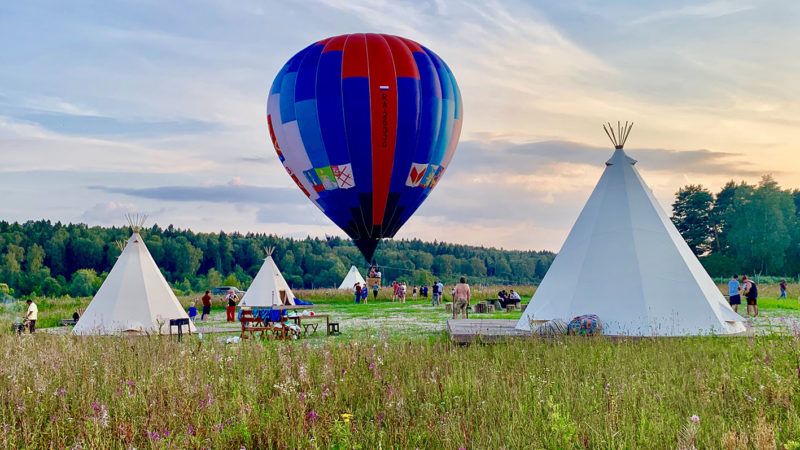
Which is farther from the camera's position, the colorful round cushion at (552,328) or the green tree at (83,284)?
the green tree at (83,284)

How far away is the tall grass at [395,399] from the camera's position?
5969mm

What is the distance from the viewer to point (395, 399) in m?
7.31

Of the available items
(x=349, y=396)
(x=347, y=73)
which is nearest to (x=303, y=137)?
(x=347, y=73)

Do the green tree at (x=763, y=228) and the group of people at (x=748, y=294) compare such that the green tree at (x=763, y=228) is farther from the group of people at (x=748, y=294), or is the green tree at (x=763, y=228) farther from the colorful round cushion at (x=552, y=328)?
the colorful round cushion at (x=552, y=328)

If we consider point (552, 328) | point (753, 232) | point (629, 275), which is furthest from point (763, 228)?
point (552, 328)

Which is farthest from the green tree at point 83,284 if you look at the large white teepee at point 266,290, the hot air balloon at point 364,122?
the hot air balloon at point 364,122

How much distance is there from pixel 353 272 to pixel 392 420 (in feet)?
159

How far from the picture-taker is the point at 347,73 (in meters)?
25.0

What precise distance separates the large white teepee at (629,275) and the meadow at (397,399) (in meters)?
4.20

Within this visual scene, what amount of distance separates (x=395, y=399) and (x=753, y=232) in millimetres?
86466

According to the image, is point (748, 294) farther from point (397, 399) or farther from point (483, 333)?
point (397, 399)

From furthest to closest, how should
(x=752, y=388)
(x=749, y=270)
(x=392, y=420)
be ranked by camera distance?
(x=749, y=270), (x=752, y=388), (x=392, y=420)

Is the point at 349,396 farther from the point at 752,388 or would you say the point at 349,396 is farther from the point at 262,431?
the point at 752,388

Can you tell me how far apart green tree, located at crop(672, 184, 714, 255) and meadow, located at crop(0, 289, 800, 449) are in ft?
291
